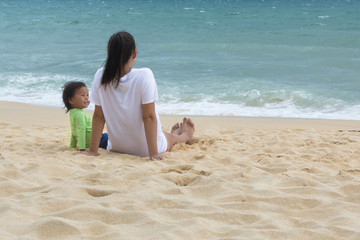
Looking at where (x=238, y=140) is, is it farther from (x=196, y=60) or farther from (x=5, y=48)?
(x=5, y=48)

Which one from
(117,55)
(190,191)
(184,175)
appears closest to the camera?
(190,191)

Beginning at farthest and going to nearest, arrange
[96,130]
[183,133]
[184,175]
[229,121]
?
[229,121]
[183,133]
[96,130]
[184,175]

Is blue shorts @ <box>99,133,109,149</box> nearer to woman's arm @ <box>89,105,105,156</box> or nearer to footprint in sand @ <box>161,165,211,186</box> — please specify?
woman's arm @ <box>89,105,105,156</box>

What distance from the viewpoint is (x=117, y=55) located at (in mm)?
4203

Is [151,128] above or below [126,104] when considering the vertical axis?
below

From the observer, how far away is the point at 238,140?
5.61 metres

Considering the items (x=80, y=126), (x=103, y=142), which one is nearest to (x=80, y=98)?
(x=80, y=126)

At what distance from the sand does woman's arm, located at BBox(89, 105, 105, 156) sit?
0.14 meters

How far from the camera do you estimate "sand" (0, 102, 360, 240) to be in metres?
2.82

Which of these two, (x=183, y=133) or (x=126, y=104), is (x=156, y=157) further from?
(x=183, y=133)

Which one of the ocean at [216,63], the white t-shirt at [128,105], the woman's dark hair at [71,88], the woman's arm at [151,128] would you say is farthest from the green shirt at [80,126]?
the ocean at [216,63]

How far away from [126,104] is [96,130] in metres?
0.46

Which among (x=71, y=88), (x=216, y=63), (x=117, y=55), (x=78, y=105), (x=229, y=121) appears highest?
(x=117, y=55)

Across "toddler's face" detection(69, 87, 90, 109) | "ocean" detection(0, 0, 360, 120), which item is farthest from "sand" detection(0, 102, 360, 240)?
"ocean" detection(0, 0, 360, 120)
